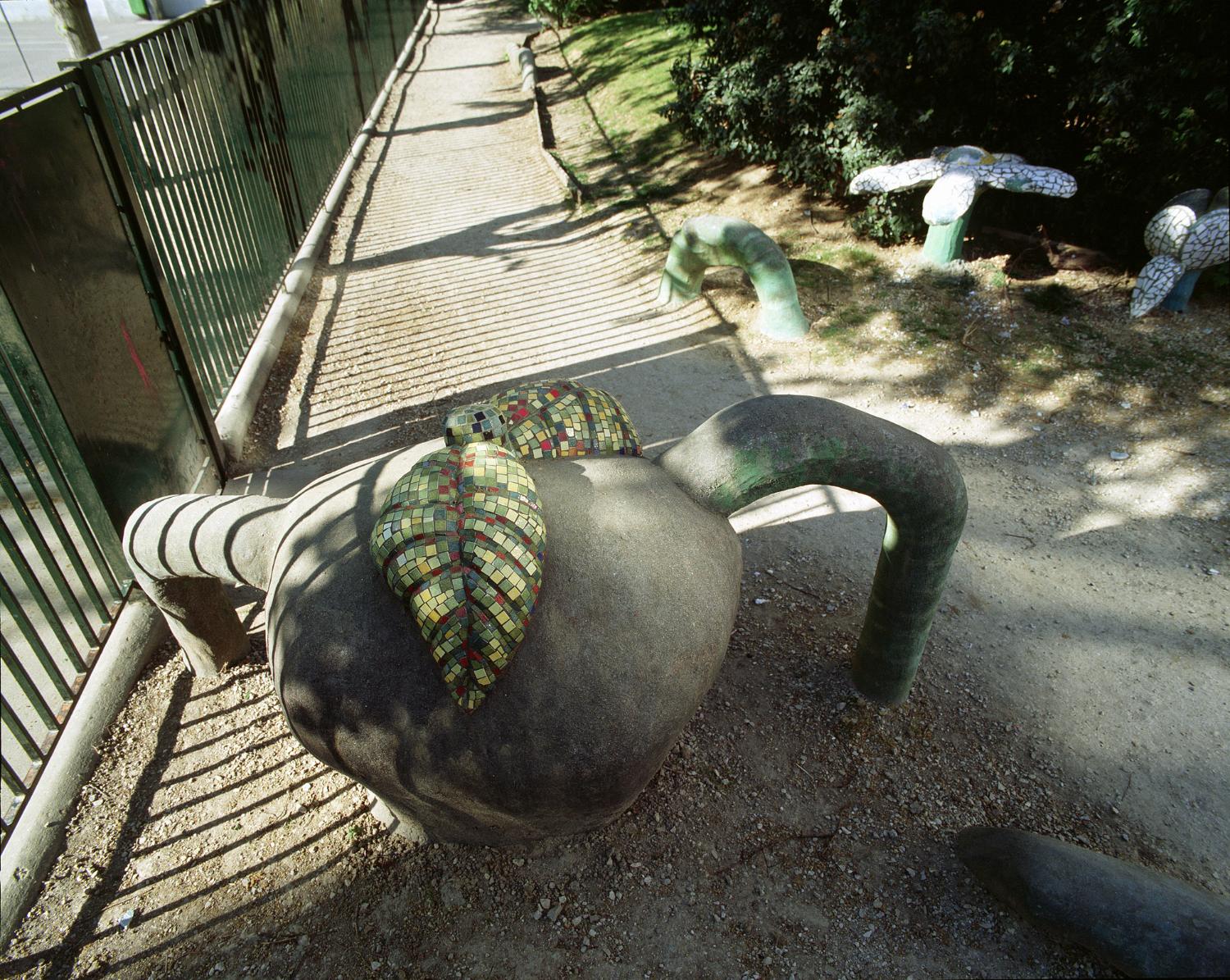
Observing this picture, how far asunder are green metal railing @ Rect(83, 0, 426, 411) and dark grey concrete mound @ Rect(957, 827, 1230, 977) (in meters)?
5.42

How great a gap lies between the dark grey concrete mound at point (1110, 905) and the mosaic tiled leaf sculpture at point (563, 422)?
6.95 ft

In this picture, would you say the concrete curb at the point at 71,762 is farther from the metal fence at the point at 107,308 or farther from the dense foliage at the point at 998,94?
the dense foliage at the point at 998,94

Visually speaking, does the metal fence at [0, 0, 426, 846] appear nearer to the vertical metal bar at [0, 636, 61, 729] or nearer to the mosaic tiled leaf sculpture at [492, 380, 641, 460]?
the vertical metal bar at [0, 636, 61, 729]

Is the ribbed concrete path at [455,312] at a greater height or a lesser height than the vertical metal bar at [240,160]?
lesser

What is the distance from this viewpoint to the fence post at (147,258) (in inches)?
170

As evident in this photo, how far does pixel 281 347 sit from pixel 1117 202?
7.77 m

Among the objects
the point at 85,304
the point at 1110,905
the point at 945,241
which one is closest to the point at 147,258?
the point at 85,304

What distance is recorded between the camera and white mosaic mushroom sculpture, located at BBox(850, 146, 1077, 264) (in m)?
6.70

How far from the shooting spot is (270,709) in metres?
3.90

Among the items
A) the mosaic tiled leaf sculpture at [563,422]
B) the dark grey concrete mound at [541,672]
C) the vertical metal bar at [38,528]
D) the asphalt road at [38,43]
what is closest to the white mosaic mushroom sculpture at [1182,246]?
the mosaic tiled leaf sculpture at [563,422]

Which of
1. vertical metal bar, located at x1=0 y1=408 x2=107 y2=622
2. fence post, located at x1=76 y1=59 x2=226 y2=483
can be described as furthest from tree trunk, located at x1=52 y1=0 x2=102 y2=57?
vertical metal bar, located at x1=0 y1=408 x2=107 y2=622

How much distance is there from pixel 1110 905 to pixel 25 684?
434cm

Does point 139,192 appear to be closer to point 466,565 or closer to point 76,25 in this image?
point 76,25

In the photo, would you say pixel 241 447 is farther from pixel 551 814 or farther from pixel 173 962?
pixel 551 814
